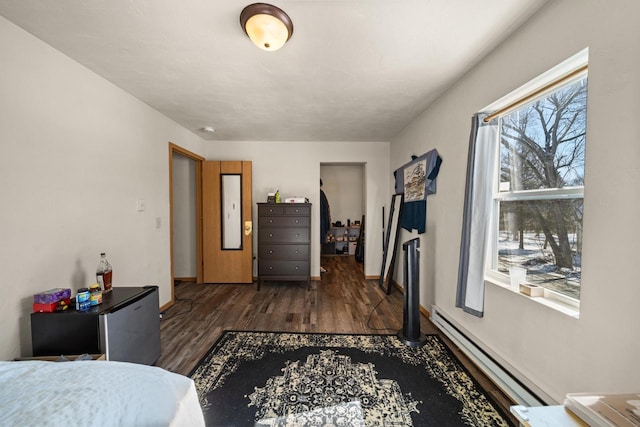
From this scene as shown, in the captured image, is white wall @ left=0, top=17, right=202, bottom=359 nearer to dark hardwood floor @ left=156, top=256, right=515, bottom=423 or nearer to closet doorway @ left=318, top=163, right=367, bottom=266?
dark hardwood floor @ left=156, top=256, right=515, bottom=423

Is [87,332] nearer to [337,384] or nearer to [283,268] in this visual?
[337,384]

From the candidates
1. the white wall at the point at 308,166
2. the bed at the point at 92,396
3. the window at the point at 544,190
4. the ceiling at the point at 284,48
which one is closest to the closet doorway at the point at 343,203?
the white wall at the point at 308,166

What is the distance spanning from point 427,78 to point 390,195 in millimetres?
2228

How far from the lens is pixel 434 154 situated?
2508 mm

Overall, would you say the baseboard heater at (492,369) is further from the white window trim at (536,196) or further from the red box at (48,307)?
the red box at (48,307)

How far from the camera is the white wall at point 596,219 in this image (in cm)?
97

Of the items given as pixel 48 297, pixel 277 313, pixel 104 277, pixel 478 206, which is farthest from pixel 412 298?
pixel 48 297

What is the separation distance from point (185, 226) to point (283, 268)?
1.92 metres

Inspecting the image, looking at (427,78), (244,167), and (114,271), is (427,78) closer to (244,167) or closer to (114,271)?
(244,167)

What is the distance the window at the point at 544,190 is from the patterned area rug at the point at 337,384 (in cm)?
86

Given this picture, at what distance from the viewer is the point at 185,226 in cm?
406

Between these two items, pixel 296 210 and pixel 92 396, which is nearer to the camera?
pixel 92 396

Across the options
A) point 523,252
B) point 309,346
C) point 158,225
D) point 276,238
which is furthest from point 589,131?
point 158,225

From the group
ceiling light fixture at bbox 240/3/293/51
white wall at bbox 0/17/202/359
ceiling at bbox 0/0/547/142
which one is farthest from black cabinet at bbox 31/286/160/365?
ceiling light fixture at bbox 240/3/293/51
